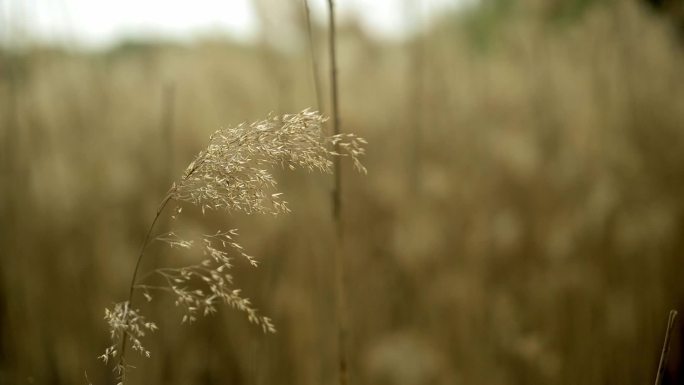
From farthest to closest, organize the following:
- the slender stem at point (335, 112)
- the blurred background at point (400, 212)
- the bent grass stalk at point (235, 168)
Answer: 1. the blurred background at point (400, 212)
2. the slender stem at point (335, 112)
3. the bent grass stalk at point (235, 168)

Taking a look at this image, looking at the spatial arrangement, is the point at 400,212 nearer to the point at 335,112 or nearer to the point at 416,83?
the point at 416,83

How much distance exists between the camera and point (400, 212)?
1.23 m

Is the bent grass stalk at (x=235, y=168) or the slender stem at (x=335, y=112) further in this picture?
the slender stem at (x=335, y=112)

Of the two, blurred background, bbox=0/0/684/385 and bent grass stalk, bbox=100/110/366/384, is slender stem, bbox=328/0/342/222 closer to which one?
bent grass stalk, bbox=100/110/366/384

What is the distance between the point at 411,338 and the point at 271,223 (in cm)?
33

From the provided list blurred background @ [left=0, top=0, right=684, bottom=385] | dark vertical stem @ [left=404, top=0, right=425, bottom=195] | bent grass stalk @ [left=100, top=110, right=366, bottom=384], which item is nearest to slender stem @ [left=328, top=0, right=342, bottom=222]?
bent grass stalk @ [left=100, top=110, right=366, bottom=384]

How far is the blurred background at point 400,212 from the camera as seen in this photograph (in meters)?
0.93

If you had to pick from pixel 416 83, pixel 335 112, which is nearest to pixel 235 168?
pixel 335 112

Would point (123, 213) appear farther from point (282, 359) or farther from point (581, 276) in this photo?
point (581, 276)

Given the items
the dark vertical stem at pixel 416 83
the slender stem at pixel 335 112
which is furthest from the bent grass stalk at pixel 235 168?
the dark vertical stem at pixel 416 83

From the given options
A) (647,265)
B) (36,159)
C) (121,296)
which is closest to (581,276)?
(647,265)

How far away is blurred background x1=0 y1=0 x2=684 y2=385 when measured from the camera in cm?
93

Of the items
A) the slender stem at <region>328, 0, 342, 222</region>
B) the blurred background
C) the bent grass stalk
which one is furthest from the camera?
the blurred background

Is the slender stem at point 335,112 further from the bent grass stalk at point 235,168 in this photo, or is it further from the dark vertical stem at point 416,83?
the dark vertical stem at point 416,83
